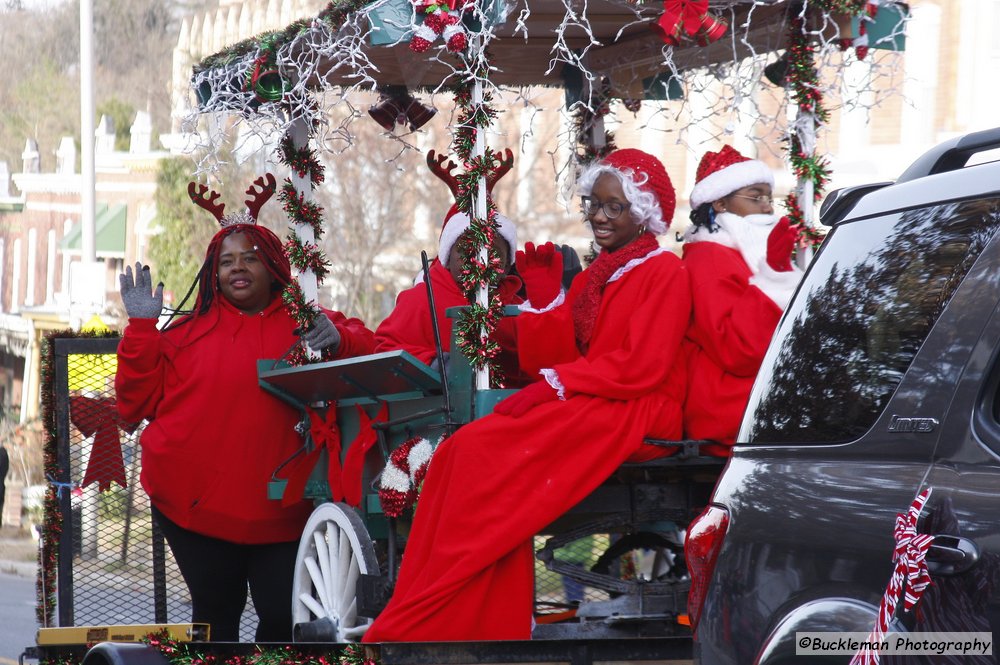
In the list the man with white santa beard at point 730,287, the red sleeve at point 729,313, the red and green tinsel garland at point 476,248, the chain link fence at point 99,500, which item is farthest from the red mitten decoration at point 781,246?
the chain link fence at point 99,500

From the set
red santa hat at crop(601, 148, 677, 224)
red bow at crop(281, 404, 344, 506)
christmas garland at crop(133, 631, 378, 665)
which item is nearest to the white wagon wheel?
red bow at crop(281, 404, 344, 506)

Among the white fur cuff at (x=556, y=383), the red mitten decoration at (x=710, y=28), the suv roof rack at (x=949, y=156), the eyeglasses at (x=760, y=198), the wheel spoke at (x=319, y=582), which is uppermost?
the red mitten decoration at (x=710, y=28)

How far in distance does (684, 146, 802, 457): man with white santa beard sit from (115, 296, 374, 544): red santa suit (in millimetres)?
1939

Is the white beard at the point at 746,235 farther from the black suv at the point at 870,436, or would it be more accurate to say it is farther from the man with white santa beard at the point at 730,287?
the black suv at the point at 870,436

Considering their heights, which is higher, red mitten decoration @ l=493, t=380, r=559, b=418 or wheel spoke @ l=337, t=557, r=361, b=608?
red mitten decoration @ l=493, t=380, r=559, b=418

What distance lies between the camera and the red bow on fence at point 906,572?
106 inches

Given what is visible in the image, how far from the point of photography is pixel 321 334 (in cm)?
638

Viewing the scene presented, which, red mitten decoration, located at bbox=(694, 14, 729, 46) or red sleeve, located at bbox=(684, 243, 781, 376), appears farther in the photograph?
red mitten decoration, located at bbox=(694, 14, 729, 46)

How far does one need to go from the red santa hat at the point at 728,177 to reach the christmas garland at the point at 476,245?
866mm

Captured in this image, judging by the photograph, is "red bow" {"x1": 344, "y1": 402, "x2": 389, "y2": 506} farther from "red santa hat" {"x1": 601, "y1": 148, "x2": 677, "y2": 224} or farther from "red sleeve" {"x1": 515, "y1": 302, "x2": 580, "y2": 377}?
"red santa hat" {"x1": 601, "y1": 148, "x2": 677, "y2": 224}

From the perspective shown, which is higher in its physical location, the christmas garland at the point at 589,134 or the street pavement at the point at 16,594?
the christmas garland at the point at 589,134

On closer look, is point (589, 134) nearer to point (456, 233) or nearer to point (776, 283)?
point (456, 233)

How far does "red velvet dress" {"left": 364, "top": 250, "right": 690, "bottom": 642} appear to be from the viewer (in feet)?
16.1

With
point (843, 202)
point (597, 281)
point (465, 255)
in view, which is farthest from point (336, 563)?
point (843, 202)
